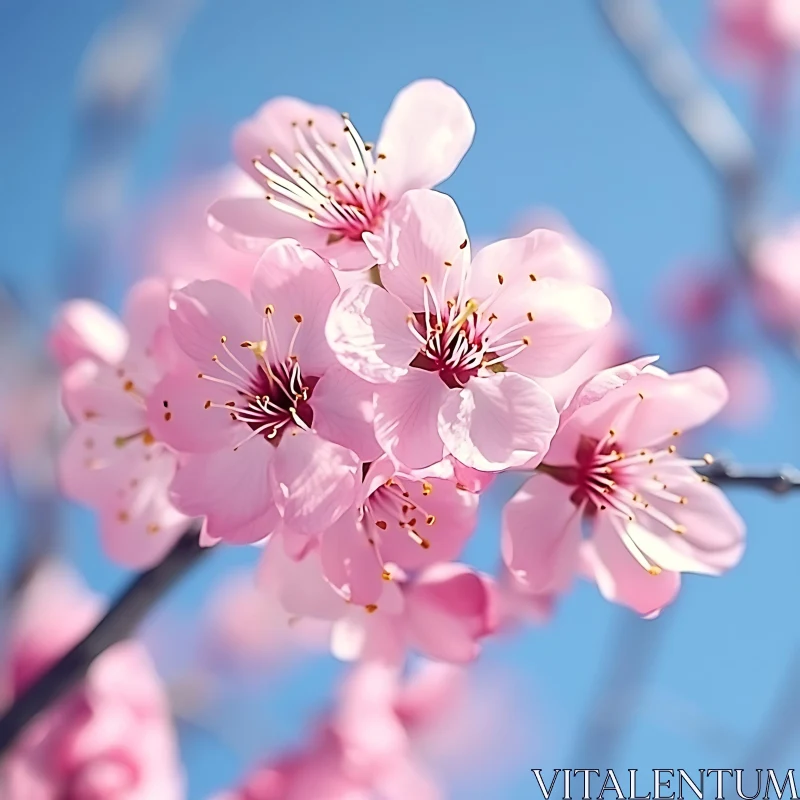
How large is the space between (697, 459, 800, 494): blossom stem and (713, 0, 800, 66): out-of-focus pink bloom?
1.48 m

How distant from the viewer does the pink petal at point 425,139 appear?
0.54 metres

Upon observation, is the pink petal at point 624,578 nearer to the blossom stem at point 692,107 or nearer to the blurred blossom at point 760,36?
the blossom stem at point 692,107

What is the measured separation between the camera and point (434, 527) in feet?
1.62

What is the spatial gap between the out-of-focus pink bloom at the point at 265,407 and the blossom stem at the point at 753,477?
0.21m

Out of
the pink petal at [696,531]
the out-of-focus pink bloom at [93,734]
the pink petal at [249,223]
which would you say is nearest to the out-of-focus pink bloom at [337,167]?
the pink petal at [249,223]

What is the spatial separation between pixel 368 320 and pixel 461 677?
684 mm

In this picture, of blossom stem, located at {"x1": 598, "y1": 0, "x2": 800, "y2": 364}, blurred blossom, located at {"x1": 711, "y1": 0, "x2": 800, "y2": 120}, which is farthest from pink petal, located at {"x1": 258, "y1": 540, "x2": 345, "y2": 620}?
blurred blossom, located at {"x1": 711, "y1": 0, "x2": 800, "y2": 120}

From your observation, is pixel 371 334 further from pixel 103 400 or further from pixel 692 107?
pixel 692 107

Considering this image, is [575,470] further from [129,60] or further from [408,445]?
[129,60]

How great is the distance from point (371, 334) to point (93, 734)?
48cm

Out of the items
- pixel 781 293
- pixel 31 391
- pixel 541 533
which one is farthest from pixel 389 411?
pixel 781 293

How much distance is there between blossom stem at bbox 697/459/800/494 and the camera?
51cm

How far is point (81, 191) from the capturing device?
3.11ft

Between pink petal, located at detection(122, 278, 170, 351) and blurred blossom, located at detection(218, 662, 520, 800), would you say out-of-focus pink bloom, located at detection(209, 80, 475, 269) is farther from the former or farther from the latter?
blurred blossom, located at detection(218, 662, 520, 800)
